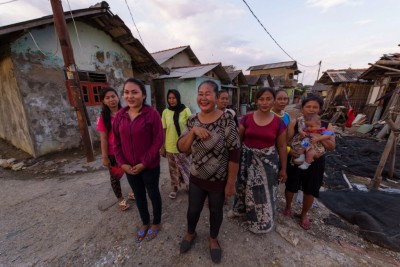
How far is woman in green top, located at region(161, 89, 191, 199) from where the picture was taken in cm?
278

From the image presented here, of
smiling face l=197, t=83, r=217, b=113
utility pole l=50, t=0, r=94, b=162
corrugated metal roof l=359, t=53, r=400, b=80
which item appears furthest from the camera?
corrugated metal roof l=359, t=53, r=400, b=80

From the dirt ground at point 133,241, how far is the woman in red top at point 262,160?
32 cm

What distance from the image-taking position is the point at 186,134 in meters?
1.72

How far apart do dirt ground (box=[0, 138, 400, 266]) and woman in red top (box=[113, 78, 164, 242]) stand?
2.27 feet

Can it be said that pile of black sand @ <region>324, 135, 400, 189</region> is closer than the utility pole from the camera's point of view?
No

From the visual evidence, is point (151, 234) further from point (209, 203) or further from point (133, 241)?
point (209, 203)

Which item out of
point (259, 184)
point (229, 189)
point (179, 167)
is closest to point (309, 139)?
Answer: point (259, 184)

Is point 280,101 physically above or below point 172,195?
above

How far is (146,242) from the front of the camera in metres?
2.21

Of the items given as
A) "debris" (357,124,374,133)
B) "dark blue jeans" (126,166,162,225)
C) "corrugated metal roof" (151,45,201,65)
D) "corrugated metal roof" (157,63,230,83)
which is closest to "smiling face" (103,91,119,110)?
"dark blue jeans" (126,166,162,225)

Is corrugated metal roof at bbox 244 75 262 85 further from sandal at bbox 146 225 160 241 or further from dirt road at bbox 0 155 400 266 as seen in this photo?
sandal at bbox 146 225 160 241

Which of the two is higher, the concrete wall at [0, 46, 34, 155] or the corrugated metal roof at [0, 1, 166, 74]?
the corrugated metal roof at [0, 1, 166, 74]

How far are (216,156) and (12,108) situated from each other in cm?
705

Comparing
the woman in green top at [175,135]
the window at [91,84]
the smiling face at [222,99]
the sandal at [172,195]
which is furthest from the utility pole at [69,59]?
the smiling face at [222,99]
